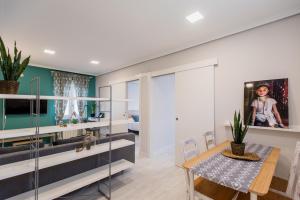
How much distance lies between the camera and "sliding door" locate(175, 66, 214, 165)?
278 centimetres

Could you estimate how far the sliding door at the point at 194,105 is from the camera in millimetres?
2783

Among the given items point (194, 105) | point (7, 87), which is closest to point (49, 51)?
point (7, 87)

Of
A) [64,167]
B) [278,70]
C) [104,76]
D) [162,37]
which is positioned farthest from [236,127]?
[104,76]

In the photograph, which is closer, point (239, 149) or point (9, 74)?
point (9, 74)

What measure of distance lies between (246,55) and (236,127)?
4.22 ft

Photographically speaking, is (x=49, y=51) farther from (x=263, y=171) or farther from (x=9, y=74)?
(x=263, y=171)

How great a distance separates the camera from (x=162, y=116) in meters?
4.23

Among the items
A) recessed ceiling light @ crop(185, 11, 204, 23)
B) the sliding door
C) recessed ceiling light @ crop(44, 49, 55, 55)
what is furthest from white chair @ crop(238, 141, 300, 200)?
recessed ceiling light @ crop(44, 49, 55, 55)

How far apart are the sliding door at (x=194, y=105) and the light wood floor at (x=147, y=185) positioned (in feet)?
1.71

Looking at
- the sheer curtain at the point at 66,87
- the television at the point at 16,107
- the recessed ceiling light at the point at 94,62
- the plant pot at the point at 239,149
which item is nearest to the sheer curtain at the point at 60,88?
the sheer curtain at the point at 66,87

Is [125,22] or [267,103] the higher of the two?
[125,22]

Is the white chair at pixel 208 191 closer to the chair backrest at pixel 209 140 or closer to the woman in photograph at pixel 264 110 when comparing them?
the chair backrest at pixel 209 140

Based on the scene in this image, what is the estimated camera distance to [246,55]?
2.39 meters

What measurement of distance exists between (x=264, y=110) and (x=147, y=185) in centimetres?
205
